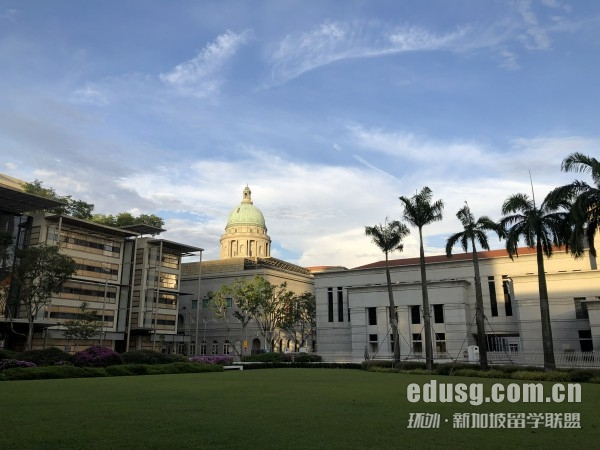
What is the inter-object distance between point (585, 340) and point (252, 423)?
157ft

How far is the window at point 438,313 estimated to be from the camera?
55.9 m

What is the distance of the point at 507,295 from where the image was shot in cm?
5797

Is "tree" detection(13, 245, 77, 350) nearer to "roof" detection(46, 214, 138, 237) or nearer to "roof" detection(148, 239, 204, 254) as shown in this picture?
"roof" detection(46, 214, 138, 237)

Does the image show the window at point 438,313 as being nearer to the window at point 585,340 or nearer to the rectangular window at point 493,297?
the rectangular window at point 493,297

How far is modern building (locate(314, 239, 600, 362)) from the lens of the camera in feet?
163

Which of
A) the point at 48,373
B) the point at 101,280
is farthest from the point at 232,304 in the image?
the point at 48,373

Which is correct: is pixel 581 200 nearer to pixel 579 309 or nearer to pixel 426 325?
pixel 426 325

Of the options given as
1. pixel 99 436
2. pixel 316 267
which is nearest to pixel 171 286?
pixel 316 267

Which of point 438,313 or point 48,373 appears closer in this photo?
point 48,373

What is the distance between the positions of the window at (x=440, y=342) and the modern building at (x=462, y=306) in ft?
0.36

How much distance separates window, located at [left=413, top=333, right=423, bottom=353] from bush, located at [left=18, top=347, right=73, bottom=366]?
3700 cm

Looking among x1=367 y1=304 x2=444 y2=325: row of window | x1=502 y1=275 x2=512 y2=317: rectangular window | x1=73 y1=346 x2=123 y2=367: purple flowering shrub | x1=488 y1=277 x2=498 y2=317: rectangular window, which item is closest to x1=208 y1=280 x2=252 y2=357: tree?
x1=367 y1=304 x2=444 y2=325: row of window

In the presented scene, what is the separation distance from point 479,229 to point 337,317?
33.5 metres

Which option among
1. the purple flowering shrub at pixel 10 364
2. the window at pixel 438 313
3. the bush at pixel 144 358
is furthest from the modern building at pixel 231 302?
the purple flowering shrub at pixel 10 364
